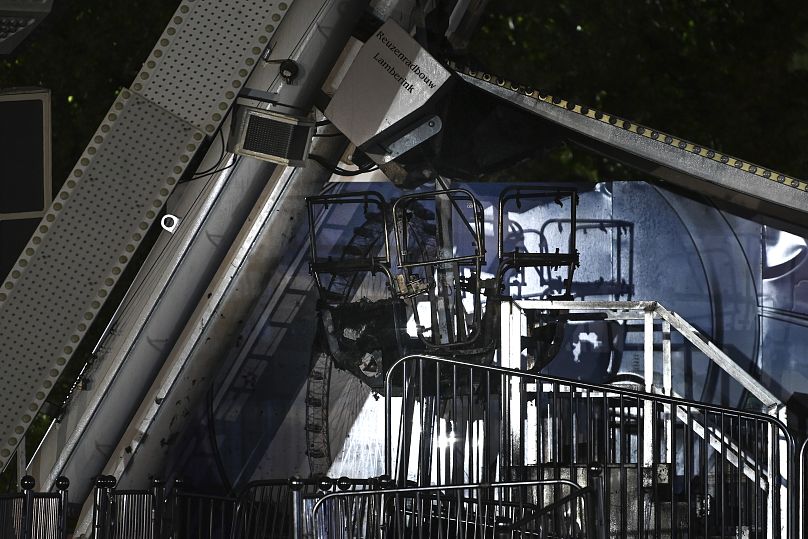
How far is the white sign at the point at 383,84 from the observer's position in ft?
24.9

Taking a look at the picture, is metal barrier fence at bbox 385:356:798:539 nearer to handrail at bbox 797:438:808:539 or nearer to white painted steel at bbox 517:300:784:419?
handrail at bbox 797:438:808:539

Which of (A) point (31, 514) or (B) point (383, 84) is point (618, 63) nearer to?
(B) point (383, 84)

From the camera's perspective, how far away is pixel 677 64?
1407 centimetres

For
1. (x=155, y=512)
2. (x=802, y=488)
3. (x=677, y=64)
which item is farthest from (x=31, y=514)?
(x=677, y=64)

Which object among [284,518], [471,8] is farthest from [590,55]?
[284,518]

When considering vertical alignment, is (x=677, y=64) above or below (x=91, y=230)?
above

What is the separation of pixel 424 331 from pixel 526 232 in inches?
43.8

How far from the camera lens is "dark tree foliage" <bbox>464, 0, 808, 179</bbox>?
1362cm

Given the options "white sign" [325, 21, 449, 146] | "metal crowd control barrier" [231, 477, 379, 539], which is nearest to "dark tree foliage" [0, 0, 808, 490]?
"white sign" [325, 21, 449, 146]

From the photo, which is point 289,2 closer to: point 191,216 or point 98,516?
point 191,216

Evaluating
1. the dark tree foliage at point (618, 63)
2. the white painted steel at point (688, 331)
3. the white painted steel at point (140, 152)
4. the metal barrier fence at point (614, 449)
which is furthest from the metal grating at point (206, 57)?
the dark tree foliage at point (618, 63)

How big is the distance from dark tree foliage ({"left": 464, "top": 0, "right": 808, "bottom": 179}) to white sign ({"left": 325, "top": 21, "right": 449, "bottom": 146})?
6326 millimetres

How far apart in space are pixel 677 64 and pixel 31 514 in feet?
34.5

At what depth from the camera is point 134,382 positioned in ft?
25.8
